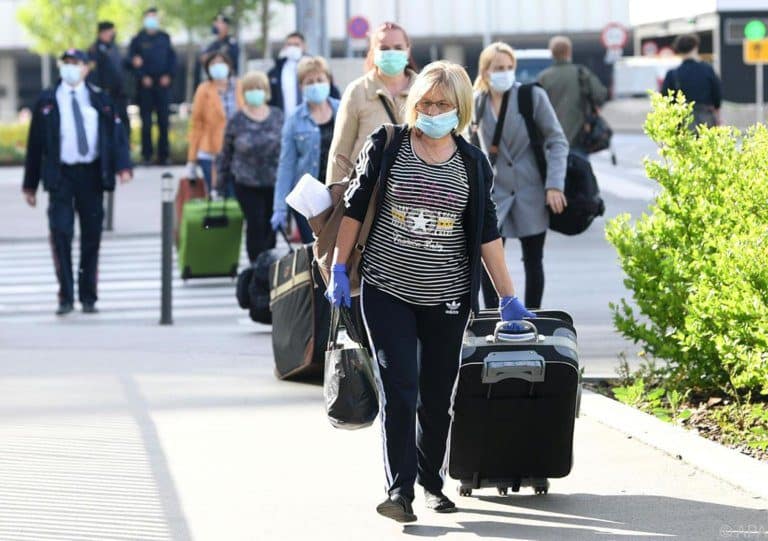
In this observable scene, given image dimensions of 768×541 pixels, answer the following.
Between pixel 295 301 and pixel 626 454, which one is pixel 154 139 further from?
pixel 626 454

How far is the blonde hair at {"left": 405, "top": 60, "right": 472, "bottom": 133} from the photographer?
6.05 m

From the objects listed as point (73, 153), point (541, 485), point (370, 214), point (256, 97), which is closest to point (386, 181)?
point (370, 214)

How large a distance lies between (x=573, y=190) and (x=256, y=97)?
15.6ft

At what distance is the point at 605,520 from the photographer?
6.10 meters

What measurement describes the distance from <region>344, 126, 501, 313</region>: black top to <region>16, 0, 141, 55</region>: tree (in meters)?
48.3

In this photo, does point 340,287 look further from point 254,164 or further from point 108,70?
point 108,70

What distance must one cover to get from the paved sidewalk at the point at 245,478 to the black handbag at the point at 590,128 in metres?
7.00

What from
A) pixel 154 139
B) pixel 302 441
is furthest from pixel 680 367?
pixel 154 139

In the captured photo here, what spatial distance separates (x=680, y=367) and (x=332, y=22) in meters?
66.3

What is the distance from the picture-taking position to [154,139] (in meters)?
30.9

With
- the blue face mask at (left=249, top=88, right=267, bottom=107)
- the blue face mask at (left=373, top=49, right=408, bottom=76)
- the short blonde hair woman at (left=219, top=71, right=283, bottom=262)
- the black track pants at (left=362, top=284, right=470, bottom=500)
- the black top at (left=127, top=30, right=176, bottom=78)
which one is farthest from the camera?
the black top at (left=127, top=30, right=176, bottom=78)

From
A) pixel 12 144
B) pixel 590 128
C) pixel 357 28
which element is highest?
pixel 357 28

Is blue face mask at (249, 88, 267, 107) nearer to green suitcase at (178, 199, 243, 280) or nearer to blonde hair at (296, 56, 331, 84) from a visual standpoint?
green suitcase at (178, 199, 243, 280)

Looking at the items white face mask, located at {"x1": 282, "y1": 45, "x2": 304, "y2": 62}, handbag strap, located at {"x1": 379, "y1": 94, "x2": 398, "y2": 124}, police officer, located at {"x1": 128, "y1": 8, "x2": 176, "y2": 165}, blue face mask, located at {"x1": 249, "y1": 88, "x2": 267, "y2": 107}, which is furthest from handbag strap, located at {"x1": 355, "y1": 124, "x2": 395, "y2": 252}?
police officer, located at {"x1": 128, "y1": 8, "x2": 176, "y2": 165}
